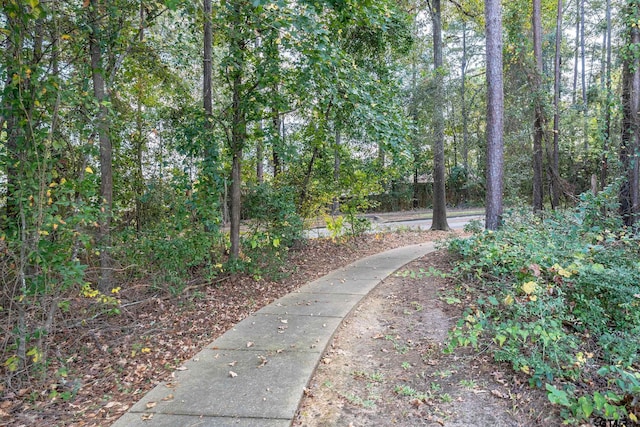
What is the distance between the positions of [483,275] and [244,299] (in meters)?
3.18

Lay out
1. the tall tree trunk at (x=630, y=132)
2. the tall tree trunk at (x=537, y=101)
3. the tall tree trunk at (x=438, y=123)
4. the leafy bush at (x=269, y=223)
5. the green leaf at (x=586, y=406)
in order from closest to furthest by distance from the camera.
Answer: the green leaf at (x=586, y=406) → the leafy bush at (x=269, y=223) → the tall tree trunk at (x=630, y=132) → the tall tree trunk at (x=537, y=101) → the tall tree trunk at (x=438, y=123)

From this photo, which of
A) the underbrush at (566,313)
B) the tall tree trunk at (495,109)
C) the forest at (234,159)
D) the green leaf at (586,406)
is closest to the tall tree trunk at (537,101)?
the forest at (234,159)

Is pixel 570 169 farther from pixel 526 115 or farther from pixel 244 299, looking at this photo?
pixel 244 299

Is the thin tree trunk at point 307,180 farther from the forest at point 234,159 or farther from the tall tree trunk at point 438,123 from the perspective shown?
the tall tree trunk at point 438,123

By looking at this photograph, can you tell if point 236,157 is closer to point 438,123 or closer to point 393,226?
point 438,123

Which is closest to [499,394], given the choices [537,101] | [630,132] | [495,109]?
[495,109]

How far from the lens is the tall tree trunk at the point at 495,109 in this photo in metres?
6.95

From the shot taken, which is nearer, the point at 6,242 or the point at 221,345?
the point at 6,242

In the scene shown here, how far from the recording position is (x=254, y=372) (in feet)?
10.4

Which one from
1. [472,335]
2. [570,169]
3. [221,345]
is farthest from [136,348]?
[570,169]

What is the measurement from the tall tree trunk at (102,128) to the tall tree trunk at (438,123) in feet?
27.0

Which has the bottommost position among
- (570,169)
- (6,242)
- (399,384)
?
(399,384)

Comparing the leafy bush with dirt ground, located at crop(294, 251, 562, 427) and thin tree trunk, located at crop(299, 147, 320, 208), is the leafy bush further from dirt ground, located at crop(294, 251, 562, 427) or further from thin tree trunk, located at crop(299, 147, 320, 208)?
dirt ground, located at crop(294, 251, 562, 427)

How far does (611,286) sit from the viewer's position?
3850mm
